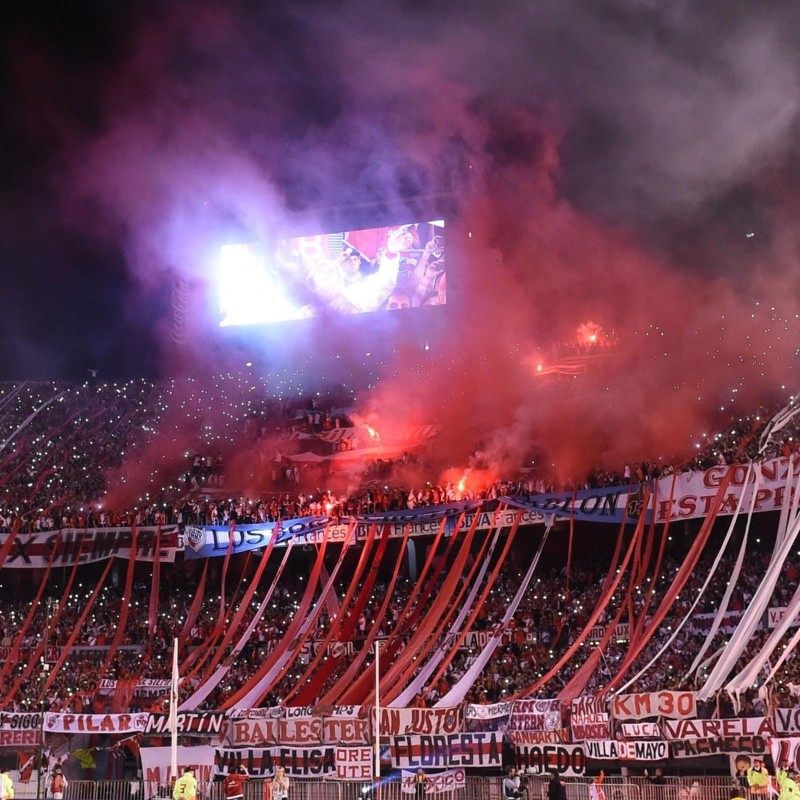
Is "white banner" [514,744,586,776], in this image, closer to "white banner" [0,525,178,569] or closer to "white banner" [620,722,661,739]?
"white banner" [620,722,661,739]

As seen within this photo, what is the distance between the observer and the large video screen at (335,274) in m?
42.9

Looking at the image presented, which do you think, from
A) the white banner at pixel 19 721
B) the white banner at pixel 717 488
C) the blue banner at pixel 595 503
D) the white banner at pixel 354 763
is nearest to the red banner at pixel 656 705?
the white banner at pixel 354 763

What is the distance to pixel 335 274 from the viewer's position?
43.7 meters

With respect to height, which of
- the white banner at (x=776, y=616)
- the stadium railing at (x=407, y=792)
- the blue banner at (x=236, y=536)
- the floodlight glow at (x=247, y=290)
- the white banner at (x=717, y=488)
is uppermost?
the floodlight glow at (x=247, y=290)

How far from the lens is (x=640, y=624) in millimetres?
22641

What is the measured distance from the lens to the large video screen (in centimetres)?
4288

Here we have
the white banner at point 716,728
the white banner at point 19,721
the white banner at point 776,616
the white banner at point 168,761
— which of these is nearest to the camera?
the white banner at point 716,728

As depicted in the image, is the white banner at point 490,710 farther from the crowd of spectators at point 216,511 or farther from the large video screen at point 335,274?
the large video screen at point 335,274

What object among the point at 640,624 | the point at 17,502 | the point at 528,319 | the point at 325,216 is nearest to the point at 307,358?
the point at 325,216

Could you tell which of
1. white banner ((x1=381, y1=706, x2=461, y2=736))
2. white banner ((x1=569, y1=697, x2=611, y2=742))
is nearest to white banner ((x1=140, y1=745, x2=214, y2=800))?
white banner ((x1=381, y1=706, x2=461, y2=736))

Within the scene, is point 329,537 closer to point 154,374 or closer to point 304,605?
point 304,605

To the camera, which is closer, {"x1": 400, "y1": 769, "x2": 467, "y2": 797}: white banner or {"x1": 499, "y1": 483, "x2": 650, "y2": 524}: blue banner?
{"x1": 400, "y1": 769, "x2": 467, "y2": 797}: white banner

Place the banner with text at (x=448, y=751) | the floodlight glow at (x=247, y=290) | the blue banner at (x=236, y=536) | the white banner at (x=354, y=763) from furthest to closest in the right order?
the floodlight glow at (x=247, y=290) → the blue banner at (x=236, y=536) → the white banner at (x=354, y=763) → the banner with text at (x=448, y=751)

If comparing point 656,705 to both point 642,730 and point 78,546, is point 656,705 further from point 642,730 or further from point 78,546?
point 78,546
